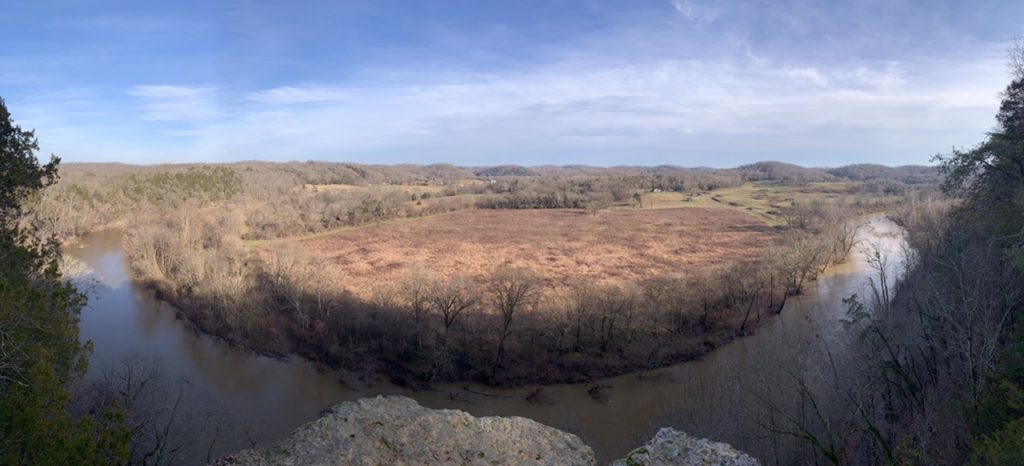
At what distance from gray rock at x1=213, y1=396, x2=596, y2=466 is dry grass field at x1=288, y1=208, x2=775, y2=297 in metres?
25.0

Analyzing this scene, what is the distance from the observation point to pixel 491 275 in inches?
1507

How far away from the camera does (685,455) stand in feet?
22.8

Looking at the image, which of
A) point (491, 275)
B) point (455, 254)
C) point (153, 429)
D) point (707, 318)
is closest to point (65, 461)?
point (153, 429)

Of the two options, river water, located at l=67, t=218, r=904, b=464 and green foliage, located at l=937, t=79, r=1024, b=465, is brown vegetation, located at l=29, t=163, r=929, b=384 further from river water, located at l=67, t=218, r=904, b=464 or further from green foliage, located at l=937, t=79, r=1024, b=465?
green foliage, located at l=937, t=79, r=1024, b=465

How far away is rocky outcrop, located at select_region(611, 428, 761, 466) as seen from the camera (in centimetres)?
673

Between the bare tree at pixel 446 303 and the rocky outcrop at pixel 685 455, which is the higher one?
the rocky outcrop at pixel 685 455

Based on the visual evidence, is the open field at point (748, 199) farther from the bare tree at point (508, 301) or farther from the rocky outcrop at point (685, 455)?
the rocky outcrop at point (685, 455)

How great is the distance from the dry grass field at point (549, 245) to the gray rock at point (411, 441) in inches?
983

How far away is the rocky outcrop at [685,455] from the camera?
673cm

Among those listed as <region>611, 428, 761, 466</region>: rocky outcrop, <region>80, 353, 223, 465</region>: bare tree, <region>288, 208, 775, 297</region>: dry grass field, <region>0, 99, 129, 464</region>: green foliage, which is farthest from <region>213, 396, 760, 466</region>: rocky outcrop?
<region>288, 208, 775, 297</region>: dry grass field

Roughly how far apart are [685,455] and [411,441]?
4.34 metres

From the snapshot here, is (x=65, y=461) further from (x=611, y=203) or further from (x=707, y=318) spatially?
(x=611, y=203)

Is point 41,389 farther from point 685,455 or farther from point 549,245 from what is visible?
point 549,245

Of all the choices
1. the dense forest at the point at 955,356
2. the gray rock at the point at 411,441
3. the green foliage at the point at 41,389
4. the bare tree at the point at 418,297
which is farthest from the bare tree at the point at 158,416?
the dense forest at the point at 955,356
